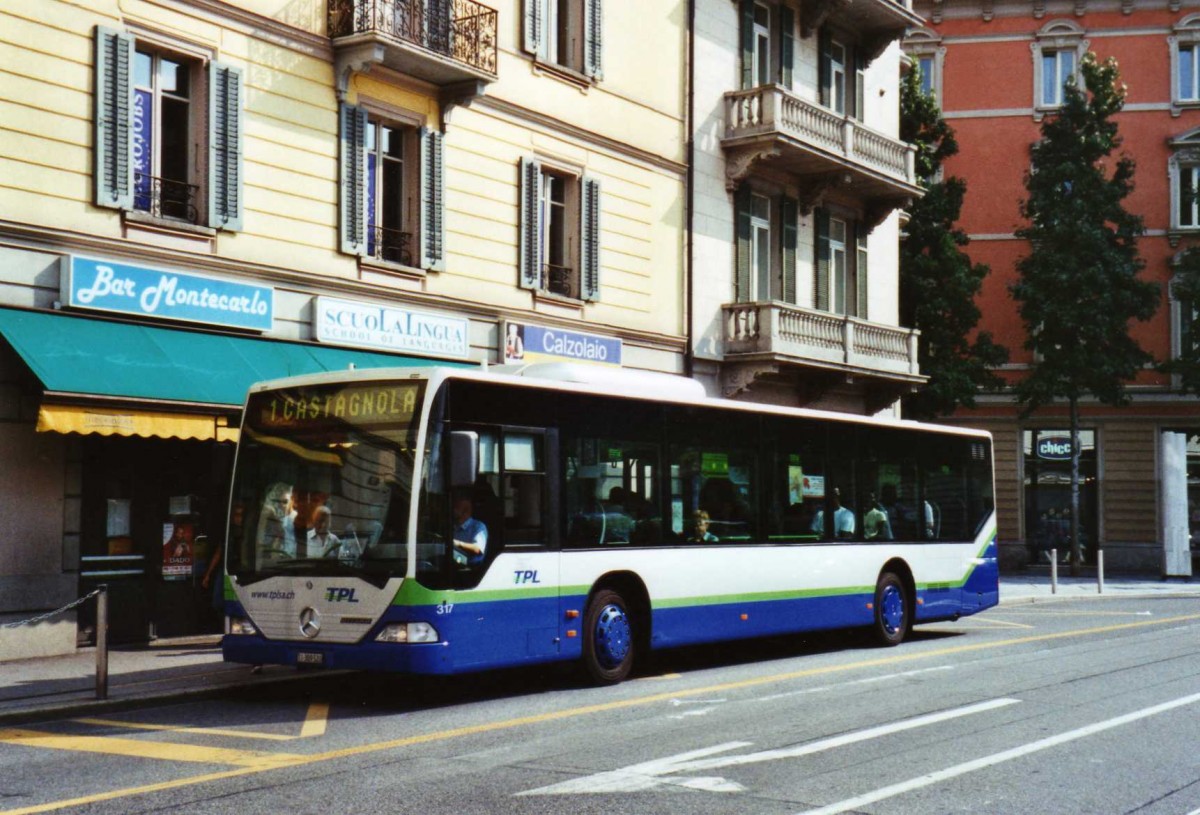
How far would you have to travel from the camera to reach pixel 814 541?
646 inches

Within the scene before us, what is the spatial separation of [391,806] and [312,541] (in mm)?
4533

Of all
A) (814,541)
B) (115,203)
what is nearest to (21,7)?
(115,203)

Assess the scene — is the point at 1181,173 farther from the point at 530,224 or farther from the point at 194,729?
the point at 194,729

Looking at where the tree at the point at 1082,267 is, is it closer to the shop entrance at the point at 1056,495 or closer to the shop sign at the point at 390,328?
the shop entrance at the point at 1056,495

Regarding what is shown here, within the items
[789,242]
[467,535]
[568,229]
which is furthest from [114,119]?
[789,242]

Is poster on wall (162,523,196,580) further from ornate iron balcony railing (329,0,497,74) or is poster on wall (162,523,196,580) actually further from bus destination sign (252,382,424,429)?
ornate iron balcony railing (329,0,497,74)

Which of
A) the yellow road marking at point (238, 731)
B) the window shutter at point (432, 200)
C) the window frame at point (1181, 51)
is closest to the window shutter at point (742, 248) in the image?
the window shutter at point (432, 200)

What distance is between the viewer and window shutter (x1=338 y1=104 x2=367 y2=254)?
18.9 metres

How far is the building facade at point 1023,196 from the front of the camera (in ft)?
141

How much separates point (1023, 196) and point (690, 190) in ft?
72.7

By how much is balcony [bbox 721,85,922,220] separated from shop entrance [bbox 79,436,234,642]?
1308 cm

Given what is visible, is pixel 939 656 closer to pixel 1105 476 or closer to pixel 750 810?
pixel 750 810

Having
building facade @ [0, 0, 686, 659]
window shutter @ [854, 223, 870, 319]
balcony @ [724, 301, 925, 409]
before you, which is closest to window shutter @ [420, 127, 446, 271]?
building facade @ [0, 0, 686, 659]

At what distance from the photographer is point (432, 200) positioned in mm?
20312
